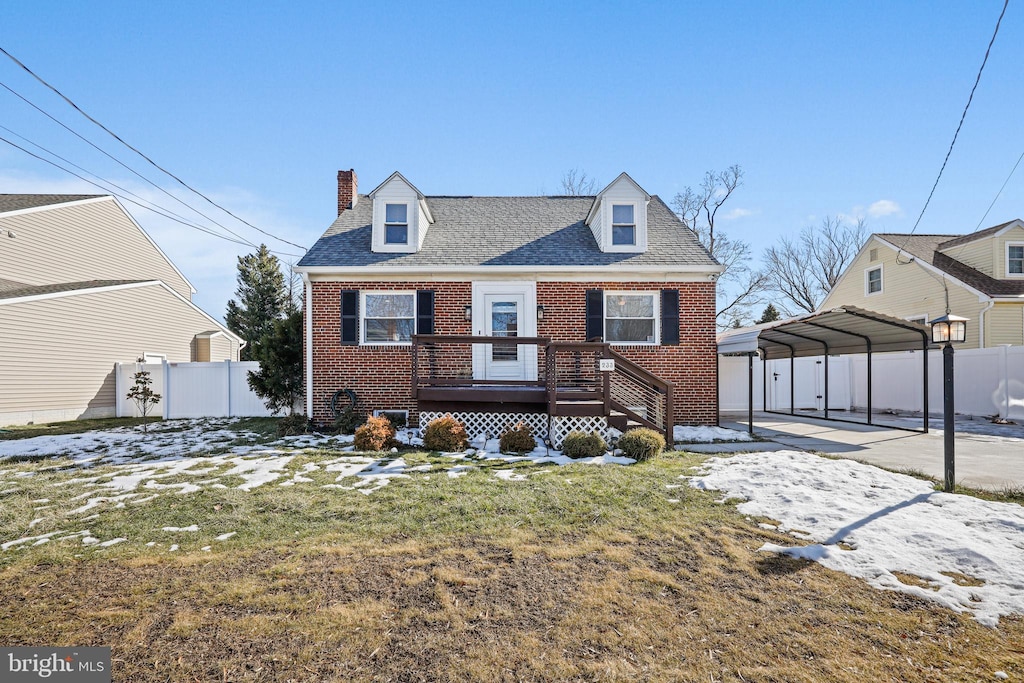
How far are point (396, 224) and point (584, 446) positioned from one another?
712 cm

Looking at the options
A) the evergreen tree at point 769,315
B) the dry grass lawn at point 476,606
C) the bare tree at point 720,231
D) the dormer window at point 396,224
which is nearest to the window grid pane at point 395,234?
the dormer window at point 396,224

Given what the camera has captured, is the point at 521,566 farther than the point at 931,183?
No

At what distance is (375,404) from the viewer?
1084cm

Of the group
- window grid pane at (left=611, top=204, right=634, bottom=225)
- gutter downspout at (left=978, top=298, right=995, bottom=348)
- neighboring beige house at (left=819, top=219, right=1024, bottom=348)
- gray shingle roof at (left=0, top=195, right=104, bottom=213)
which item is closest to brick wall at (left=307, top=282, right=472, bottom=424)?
window grid pane at (left=611, top=204, right=634, bottom=225)

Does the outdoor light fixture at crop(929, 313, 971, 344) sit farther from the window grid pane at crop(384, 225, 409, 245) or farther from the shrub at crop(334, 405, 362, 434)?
the shrub at crop(334, 405, 362, 434)

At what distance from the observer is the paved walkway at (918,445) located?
663 cm

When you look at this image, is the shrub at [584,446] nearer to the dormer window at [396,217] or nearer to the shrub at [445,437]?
the shrub at [445,437]

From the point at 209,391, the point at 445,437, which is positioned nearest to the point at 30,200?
the point at 209,391

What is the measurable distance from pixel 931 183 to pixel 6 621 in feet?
55.2

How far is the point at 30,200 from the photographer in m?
16.4

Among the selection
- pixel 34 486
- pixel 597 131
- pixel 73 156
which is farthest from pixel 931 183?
pixel 73 156

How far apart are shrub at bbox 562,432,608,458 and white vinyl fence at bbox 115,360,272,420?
10228 mm

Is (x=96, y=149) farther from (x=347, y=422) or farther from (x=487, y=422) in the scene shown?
(x=487, y=422)

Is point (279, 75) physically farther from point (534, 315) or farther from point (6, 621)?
point (6, 621)
